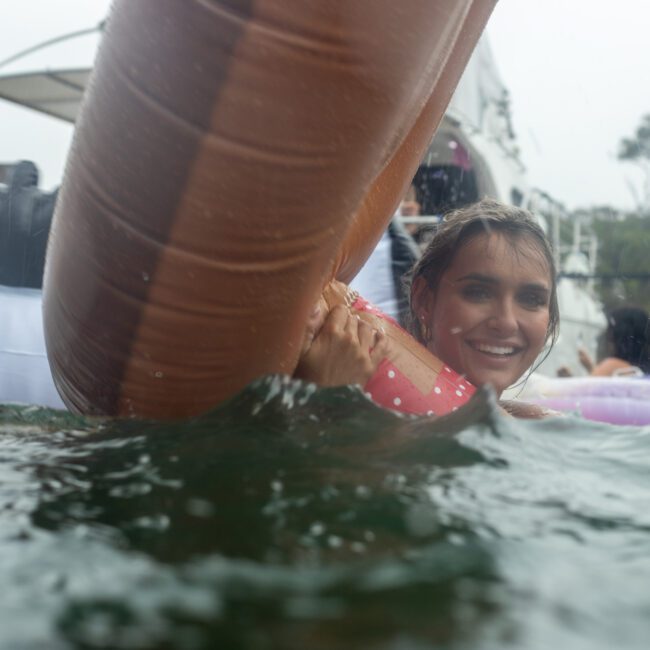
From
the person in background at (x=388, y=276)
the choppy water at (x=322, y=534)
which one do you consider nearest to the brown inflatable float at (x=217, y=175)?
the choppy water at (x=322, y=534)

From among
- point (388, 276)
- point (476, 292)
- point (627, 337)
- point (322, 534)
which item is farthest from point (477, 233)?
point (627, 337)

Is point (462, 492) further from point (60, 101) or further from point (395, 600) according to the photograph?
point (60, 101)

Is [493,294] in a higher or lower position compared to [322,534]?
higher

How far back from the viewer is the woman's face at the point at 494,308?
2.46 meters

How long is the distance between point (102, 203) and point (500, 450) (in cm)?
84

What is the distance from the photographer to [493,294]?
8.16 ft

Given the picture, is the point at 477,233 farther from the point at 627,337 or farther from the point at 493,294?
the point at 627,337

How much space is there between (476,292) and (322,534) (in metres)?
1.60

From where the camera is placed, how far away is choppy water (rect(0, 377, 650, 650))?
792 mm

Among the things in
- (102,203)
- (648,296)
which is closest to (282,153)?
(102,203)

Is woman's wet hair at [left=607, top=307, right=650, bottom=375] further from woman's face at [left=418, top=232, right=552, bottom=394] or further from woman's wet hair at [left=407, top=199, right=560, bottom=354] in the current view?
woman's face at [left=418, top=232, right=552, bottom=394]

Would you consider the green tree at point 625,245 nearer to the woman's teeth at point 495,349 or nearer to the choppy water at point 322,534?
the woman's teeth at point 495,349

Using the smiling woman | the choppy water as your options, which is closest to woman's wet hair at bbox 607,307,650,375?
the smiling woman

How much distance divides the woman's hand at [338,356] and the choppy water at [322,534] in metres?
0.29
